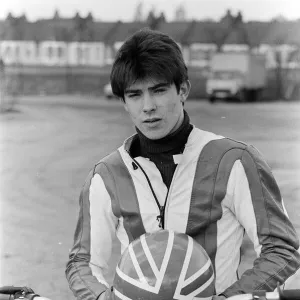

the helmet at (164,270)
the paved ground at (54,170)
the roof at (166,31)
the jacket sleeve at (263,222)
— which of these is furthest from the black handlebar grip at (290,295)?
the roof at (166,31)

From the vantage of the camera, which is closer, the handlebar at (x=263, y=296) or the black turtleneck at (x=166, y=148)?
the handlebar at (x=263, y=296)

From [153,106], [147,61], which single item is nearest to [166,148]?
[153,106]

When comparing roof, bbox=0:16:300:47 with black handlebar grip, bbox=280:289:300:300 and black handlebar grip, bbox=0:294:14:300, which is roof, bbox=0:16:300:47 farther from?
black handlebar grip, bbox=280:289:300:300

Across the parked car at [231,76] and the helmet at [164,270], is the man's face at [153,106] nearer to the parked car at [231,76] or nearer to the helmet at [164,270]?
the helmet at [164,270]

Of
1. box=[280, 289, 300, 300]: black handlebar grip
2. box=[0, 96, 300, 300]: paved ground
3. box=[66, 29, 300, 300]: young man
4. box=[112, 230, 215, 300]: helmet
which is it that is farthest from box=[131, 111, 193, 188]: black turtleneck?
box=[0, 96, 300, 300]: paved ground

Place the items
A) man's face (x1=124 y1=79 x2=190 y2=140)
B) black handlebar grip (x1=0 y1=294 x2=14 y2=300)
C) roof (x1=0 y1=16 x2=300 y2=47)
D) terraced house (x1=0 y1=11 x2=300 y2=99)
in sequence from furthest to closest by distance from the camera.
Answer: roof (x1=0 y1=16 x2=300 y2=47) → terraced house (x1=0 y1=11 x2=300 y2=99) → man's face (x1=124 y1=79 x2=190 y2=140) → black handlebar grip (x1=0 y1=294 x2=14 y2=300)

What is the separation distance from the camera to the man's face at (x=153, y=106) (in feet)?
7.11

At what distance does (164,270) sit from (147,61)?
0.75 meters

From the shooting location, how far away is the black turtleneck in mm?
2281

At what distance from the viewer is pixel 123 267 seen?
5.94 feet

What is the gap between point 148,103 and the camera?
2.15 meters

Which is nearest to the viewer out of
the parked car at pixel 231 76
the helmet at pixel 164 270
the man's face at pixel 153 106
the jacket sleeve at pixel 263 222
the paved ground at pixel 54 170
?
the helmet at pixel 164 270

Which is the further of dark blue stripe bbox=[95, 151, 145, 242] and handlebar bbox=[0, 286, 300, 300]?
dark blue stripe bbox=[95, 151, 145, 242]

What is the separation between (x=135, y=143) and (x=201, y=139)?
0.24 m
